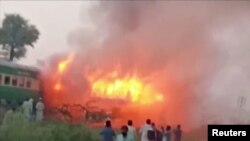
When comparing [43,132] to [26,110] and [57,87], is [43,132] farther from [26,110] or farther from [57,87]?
[57,87]

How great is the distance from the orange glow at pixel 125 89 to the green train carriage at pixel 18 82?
5.97ft

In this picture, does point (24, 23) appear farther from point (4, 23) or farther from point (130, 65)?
point (130, 65)

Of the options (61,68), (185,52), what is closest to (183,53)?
(185,52)

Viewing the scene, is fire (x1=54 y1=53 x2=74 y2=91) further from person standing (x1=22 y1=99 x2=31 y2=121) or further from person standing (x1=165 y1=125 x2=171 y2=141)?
person standing (x1=165 y1=125 x2=171 y2=141)

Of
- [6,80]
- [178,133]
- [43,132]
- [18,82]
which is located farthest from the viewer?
[18,82]

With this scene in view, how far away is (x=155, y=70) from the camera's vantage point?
1547 centimetres

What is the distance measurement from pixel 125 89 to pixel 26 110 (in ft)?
10.2

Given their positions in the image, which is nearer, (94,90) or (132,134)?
(132,134)

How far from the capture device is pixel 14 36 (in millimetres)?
21156

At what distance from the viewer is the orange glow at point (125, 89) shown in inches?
599

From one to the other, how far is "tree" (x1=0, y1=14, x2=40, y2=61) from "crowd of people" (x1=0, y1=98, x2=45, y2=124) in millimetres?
4137

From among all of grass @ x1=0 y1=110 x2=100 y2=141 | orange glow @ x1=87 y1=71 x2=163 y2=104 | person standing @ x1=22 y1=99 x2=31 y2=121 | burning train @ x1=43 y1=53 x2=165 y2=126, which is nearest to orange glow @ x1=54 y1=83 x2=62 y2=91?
burning train @ x1=43 y1=53 x2=165 y2=126

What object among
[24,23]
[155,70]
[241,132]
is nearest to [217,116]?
[155,70]

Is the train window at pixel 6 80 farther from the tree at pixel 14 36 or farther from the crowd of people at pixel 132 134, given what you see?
the crowd of people at pixel 132 134
